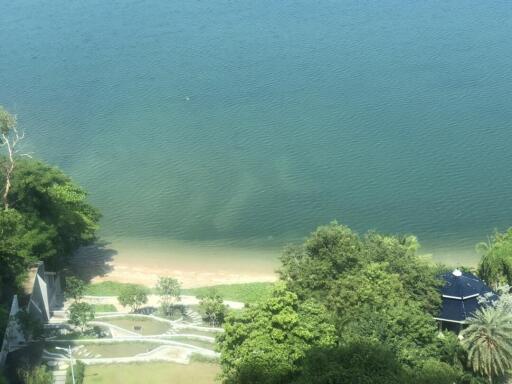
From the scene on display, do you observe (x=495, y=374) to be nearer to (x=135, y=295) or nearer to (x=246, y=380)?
(x=246, y=380)

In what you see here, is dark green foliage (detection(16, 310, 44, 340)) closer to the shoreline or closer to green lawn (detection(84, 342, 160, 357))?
green lawn (detection(84, 342, 160, 357))

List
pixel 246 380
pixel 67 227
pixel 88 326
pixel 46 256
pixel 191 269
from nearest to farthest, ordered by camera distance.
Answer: pixel 246 380 → pixel 88 326 → pixel 46 256 → pixel 67 227 → pixel 191 269

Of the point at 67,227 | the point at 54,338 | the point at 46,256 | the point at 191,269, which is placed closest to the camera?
the point at 54,338

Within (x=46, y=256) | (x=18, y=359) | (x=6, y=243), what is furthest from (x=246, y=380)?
(x=46, y=256)

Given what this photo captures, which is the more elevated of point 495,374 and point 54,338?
point 54,338

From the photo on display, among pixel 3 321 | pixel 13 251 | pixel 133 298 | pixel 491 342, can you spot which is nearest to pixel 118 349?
pixel 3 321

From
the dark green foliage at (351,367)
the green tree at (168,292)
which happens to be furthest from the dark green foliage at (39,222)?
the dark green foliage at (351,367)

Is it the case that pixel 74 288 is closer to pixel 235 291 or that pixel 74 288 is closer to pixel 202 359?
pixel 235 291
